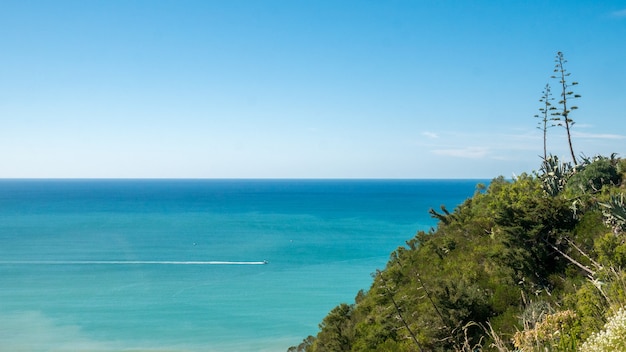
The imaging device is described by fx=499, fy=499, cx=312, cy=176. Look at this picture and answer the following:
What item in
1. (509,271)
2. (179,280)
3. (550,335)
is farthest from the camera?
(179,280)

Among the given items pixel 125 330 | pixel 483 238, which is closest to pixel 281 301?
pixel 125 330

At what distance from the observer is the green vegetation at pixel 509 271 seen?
502 inches

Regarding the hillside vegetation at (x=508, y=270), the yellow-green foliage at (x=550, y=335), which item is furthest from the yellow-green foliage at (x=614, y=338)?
the hillside vegetation at (x=508, y=270)

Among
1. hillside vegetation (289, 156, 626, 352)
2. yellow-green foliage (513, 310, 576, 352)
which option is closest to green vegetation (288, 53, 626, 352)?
hillside vegetation (289, 156, 626, 352)

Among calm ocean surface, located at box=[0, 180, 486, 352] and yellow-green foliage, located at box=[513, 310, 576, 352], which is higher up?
yellow-green foliage, located at box=[513, 310, 576, 352]

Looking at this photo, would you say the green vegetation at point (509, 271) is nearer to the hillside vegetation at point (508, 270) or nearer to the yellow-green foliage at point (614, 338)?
the hillside vegetation at point (508, 270)

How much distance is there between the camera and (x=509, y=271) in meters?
15.1

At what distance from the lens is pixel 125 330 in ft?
123

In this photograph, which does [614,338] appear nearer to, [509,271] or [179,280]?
[509,271]

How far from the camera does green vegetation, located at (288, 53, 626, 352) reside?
12742mm

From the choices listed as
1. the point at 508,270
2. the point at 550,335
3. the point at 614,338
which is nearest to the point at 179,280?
the point at 508,270

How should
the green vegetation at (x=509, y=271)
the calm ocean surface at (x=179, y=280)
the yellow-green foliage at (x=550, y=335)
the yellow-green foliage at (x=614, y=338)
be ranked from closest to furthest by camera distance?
the yellow-green foliage at (x=614, y=338), the yellow-green foliage at (x=550, y=335), the green vegetation at (x=509, y=271), the calm ocean surface at (x=179, y=280)

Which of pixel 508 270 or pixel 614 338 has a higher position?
pixel 614 338

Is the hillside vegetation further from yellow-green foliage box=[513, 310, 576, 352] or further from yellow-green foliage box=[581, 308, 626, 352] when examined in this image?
yellow-green foliage box=[581, 308, 626, 352]
